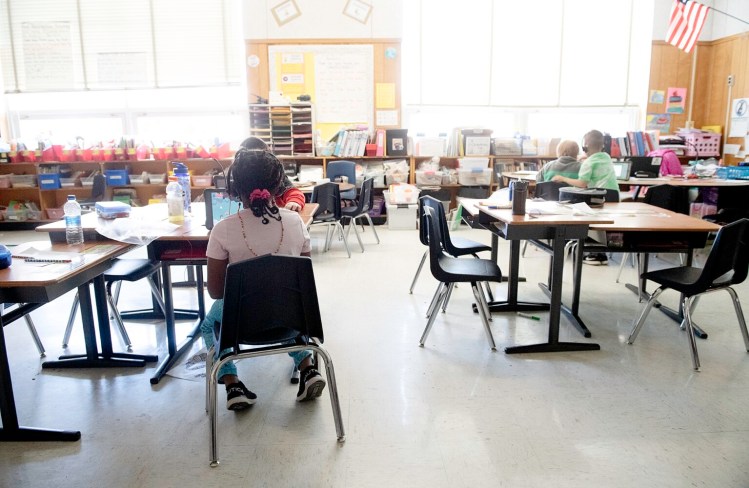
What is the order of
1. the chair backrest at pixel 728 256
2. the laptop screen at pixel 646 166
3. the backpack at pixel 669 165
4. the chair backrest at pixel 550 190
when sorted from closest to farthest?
the chair backrest at pixel 728 256, the chair backrest at pixel 550 190, the laptop screen at pixel 646 166, the backpack at pixel 669 165

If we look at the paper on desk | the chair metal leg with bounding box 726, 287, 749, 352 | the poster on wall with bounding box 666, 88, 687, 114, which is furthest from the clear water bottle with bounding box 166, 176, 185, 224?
the poster on wall with bounding box 666, 88, 687, 114

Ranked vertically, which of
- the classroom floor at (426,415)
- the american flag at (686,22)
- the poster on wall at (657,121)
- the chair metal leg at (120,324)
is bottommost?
the classroom floor at (426,415)

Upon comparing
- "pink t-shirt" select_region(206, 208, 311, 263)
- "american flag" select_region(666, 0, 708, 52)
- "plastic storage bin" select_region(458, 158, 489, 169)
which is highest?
"american flag" select_region(666, 0, 708, 52)

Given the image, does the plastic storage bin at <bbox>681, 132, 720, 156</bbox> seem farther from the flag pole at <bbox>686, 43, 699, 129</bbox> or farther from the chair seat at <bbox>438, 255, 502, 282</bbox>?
the chair seat at <bbox>438, 255, 502, 282</bbox>

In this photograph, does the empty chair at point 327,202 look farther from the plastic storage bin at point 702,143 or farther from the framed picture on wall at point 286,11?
the plastic storage bin at point 702,143

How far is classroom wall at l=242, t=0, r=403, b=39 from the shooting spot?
7.01 metres

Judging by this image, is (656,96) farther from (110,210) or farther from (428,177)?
(110,210)

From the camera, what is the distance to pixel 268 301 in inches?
75.6

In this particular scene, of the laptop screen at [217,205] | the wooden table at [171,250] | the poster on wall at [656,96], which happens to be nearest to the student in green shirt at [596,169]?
the laptop screen at [217,205]

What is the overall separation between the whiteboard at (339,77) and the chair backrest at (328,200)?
2.32 meters

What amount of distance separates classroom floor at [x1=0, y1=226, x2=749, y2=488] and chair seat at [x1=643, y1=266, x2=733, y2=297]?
1.30 ft

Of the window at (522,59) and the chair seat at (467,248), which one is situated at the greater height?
the window at (522,59)

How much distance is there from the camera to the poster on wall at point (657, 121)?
24.6ft

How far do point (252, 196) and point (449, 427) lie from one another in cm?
125
